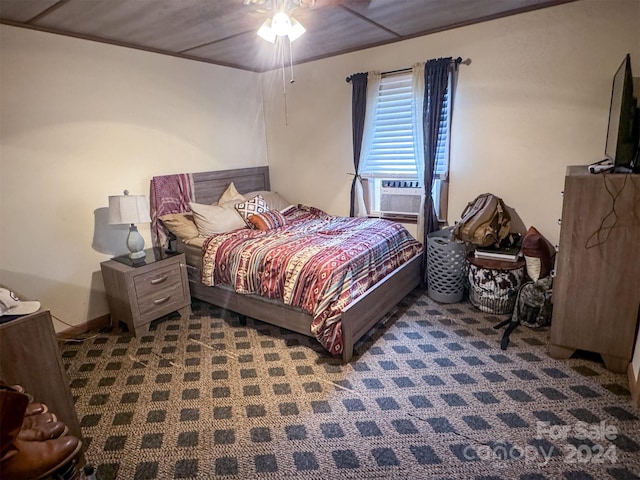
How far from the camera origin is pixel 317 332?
8.20 ft

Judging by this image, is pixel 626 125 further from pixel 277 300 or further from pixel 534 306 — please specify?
pixel 277 300

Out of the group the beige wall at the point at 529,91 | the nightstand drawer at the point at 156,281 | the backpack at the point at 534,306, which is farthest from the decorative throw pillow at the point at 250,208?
the backpack at the point at 534,306

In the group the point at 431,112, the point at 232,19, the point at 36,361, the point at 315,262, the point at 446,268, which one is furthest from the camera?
the point at 431,112

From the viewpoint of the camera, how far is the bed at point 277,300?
2605 mm

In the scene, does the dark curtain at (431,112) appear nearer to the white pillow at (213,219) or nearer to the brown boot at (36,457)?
the white pillow at (213,219)

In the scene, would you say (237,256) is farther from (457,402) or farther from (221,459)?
(457,402)

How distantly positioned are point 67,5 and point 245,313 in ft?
8.26

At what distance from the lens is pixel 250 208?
387cm

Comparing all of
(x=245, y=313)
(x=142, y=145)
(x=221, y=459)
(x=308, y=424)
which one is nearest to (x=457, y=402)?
(x=308, y=424)

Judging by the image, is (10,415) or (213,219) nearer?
(10,415)

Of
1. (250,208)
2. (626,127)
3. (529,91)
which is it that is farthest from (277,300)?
(529,91)

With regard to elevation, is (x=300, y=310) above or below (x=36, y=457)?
below

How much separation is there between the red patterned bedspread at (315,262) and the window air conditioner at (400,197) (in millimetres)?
369

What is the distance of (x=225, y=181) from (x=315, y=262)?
7.09ft
